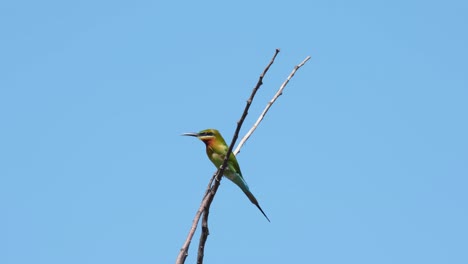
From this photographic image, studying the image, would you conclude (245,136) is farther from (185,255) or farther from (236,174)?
(236,174)

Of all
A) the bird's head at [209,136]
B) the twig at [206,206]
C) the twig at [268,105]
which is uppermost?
the bird's head at [209,136]

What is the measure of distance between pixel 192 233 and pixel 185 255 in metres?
0.09

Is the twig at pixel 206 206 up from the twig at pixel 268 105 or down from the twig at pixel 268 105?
down

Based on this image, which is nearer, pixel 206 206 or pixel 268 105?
pixel 206 206

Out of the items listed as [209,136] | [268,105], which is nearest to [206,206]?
[268,105]

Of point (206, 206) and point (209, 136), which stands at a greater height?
point (209, 136)

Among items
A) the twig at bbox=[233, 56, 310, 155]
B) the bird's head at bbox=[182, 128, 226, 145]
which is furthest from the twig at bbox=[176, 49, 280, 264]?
the bird's head at bbox=[182, 128, 226, 145]

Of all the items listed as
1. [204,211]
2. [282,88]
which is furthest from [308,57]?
[204,211]

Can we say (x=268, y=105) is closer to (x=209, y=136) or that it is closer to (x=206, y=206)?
(x=206, y=206)

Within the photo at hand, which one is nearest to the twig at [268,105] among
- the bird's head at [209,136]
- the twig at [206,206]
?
the twig at [206,206]

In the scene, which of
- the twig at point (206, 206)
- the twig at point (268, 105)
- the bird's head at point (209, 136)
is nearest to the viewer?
the twig at point (206, 206)

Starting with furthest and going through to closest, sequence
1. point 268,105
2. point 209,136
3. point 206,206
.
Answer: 1. point 209,136
2. point 268,105
3. point 206,206

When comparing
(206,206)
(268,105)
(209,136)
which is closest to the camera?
(206,206)

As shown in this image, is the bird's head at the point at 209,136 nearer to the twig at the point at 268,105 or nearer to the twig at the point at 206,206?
the twig at the point at 268,105
